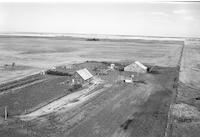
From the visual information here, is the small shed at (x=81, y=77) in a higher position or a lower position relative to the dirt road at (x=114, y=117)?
higher

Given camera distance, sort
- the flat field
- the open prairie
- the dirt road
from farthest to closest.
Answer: the open prairie < the flat field < the dirt road

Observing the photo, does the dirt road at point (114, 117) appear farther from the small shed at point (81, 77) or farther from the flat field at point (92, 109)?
the small shed at point (81, 77)

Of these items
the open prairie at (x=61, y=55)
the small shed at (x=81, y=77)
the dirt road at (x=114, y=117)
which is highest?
the open prairie at (x=61, y=55)

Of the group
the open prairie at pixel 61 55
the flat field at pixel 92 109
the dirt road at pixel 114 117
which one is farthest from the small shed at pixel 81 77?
the open prairie at pixel 61 55

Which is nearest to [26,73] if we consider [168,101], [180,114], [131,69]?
[131,69]

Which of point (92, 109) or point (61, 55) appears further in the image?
point (61, 55)

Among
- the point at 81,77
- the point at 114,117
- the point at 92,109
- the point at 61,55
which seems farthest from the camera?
the point at 61,55

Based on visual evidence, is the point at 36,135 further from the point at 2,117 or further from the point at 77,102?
the point at 77,102

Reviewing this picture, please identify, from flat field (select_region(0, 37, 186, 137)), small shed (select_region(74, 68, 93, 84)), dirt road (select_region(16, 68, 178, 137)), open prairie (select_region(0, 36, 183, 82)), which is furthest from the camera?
open prairie (select_region(0, 36, 183, 82))

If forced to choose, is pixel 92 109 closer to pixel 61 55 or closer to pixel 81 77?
pixel 81 77

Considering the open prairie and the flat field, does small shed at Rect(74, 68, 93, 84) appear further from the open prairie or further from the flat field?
the open prairie

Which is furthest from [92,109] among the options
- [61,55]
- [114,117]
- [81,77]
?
[61,55]

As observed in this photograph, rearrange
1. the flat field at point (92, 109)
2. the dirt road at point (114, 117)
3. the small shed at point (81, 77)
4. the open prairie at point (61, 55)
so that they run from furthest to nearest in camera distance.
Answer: the open prairie at point (61, 55) → the small shed at point (81, 77) → the flat field at point (92, 109) → the dirt road at point (114, 117)

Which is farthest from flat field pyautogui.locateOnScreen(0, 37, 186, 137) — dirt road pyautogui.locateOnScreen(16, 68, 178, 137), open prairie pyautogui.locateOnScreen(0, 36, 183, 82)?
open prairie pyautogui.locateOnScreen(0, 36, 183, 82)
